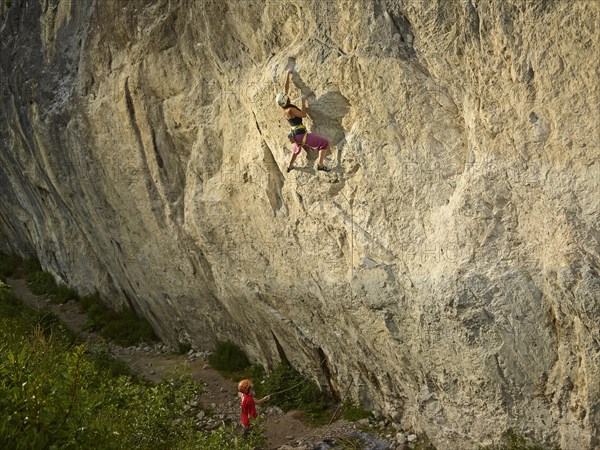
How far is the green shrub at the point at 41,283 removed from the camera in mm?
22416

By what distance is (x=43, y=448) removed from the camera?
758 cm

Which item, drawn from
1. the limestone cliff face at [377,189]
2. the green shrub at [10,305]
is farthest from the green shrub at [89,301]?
the limestone cliff face at [377,189]

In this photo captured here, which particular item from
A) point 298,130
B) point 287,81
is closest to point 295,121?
point 298,130

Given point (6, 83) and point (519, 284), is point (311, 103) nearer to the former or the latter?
point (519, 284)

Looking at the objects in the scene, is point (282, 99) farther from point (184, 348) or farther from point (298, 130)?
point (184, 348)

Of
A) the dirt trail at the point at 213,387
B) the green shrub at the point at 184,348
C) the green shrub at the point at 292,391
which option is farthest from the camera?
the green shrub at the point at 184,348

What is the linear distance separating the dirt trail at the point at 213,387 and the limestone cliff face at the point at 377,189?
0.78m

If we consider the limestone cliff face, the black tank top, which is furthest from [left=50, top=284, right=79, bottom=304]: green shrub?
the black tank top

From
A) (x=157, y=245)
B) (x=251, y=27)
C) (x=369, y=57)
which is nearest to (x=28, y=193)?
(x=157, y=245)

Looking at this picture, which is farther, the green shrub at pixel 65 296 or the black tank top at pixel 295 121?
the green shrub at pixel 65 296

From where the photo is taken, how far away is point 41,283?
23.0m

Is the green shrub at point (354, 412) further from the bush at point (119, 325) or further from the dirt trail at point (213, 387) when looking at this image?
the bush at point (119, 325)

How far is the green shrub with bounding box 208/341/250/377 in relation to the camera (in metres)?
15.4

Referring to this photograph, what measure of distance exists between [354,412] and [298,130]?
4867 mm
